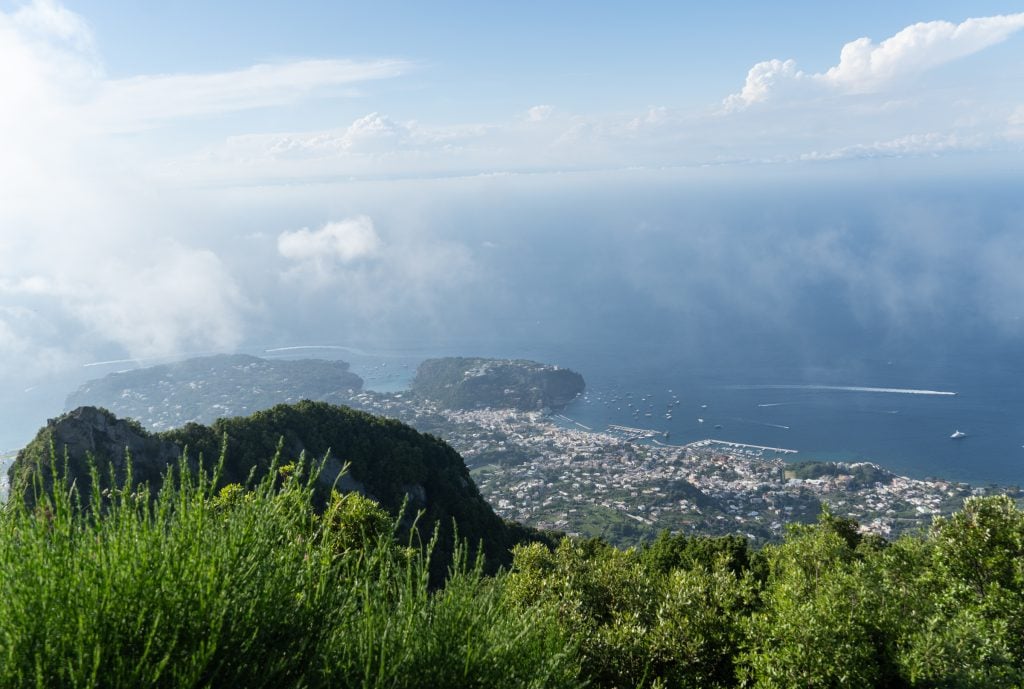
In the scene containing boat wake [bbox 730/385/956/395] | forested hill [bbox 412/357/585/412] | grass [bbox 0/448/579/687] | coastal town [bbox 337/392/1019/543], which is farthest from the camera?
forested hill [bbox 412/357/585/412]

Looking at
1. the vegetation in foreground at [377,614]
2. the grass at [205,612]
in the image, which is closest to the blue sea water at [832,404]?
the vegetation in foreground at [377,614]

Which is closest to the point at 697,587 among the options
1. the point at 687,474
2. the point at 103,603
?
the point at 103,603

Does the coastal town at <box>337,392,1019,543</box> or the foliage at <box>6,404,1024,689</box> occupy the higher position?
the foliage at <box>6,404,1024,689</box>

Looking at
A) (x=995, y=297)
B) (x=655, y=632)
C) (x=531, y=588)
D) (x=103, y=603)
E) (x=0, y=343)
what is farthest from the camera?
(x=995, y=297)

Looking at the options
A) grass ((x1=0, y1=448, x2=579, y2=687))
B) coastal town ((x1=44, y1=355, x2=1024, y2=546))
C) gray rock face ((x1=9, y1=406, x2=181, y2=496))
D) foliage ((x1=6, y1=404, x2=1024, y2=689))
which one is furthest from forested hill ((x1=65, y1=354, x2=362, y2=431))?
grass ((x1=0, y1=448, x2=579, y2=687))

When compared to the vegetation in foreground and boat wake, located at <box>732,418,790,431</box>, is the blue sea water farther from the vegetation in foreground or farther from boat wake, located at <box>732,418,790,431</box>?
the vegetation in foreground

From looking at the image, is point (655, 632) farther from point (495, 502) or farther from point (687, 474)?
point (687, 474)

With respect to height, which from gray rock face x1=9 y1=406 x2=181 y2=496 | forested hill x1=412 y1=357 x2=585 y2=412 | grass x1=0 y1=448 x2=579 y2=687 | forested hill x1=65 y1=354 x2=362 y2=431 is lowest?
forested hill x1=412 y1=357 x2=585 y2=412
